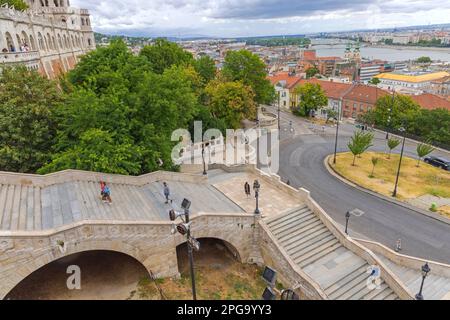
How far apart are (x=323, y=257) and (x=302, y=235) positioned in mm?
1552

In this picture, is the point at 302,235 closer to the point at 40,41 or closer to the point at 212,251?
the point at 212,251

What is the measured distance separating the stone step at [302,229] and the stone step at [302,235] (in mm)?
76

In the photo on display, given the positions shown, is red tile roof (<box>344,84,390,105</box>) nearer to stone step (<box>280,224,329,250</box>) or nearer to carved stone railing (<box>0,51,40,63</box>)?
stone step (<box>280,224,329,250</box>)

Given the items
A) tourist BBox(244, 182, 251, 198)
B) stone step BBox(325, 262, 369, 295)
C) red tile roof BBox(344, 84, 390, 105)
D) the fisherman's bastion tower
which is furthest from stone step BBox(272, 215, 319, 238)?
red tile roof BBox(344, 84, 390, 105)

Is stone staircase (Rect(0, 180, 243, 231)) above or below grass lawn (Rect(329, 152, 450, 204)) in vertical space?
above

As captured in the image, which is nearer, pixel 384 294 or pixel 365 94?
pixel 384 294

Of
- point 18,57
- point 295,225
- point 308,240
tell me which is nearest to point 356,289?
point 308,240

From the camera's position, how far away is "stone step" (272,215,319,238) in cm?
1631

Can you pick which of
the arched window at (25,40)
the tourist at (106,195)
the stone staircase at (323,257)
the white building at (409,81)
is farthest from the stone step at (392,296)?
the white building at (409,81)

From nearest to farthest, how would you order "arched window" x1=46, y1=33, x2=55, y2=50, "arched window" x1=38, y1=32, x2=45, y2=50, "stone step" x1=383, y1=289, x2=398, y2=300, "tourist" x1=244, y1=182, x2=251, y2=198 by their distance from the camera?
"stone step" x1=383, y1=289, x2=398, y2=300 < "tourist" x1=244, y1=182, x2=251, y2=198 < "arched window" x1=38, y1=32, x2=45, y2=50 < "arched window" x1=46, y1=33, x2=55, y2=50

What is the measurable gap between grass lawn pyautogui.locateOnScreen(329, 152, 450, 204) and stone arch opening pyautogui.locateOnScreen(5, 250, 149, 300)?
72.5 ft

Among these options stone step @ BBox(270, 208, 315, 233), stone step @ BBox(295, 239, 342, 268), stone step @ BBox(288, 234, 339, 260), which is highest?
stone step @ BBox(270, 208, 315, 233)

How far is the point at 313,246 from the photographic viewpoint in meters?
16.0

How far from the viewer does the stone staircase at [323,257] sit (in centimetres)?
1388
